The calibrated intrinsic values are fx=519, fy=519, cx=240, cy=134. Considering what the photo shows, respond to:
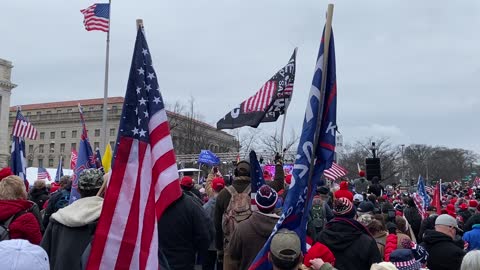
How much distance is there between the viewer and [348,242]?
4.80m

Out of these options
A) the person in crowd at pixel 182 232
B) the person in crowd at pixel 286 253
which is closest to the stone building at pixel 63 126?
the person in crowd at pixel 182 232

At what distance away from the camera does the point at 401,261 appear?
437 centimetres

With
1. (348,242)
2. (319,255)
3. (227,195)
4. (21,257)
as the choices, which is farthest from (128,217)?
(227,195)

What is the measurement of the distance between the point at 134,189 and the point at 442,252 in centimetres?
353

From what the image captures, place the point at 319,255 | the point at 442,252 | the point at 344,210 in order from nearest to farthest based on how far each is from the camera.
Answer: the point at 319,255 < the point at 344,210 < the point at 442,252

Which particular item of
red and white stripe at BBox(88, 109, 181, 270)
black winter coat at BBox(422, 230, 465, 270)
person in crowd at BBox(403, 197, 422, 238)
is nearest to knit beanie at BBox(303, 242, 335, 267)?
red and white stripe at BBox(88, 109, 181, 270)

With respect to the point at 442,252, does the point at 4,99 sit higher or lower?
higher

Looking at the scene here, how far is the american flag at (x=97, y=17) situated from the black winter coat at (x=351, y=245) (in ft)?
70.1

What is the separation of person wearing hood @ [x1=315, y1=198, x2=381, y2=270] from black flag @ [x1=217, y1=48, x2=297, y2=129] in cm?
585

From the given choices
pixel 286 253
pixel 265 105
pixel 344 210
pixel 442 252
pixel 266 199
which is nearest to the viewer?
pixel 286 253

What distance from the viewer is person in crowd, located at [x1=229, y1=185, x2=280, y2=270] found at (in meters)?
5.16

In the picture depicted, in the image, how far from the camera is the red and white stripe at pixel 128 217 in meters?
3.61

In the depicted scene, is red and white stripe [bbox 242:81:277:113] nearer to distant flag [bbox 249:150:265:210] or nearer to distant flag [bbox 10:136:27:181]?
distant flag [bbox 249:150:265:210]

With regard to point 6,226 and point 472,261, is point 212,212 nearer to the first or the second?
point 6,226
